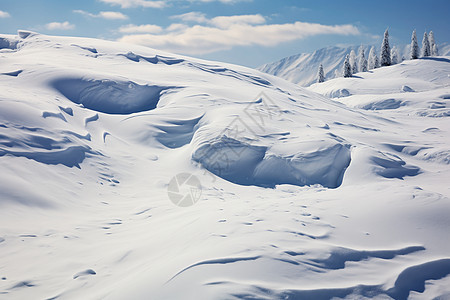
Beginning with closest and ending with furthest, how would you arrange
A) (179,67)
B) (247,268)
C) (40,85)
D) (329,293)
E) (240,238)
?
(329,293)
(247,268)
(240,238)
(40,85)
(179,67)

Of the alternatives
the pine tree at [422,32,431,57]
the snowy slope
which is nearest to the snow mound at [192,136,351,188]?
the snowy slope

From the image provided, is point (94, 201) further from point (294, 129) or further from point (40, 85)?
point (40, 85)

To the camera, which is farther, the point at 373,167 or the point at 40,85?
the point at 40,85

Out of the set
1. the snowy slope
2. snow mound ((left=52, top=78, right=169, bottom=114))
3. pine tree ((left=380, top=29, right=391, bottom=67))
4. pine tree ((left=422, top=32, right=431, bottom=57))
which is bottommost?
the snowy slope

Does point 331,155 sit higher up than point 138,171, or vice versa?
point 331,155

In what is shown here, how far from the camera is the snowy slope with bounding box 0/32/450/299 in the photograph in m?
3.33

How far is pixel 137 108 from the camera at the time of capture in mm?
10719

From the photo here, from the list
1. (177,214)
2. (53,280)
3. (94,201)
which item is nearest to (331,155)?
(177,214)

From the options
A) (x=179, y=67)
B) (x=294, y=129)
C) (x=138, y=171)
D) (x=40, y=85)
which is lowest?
(x=138, y=171)

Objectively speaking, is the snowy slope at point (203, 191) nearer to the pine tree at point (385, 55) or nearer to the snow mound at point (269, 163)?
the snow mound at point (269, 163)

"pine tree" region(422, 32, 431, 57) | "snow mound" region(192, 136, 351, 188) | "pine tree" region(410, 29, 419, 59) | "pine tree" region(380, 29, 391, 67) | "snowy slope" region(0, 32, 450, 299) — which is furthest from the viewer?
"pine tree" region(422, 32, 431, 57)

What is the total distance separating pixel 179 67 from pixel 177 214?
10965 millimetres

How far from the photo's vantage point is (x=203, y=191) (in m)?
6.77

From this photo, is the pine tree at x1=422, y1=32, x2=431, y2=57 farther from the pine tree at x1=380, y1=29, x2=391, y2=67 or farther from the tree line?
the pine tree at x1=380, y1=29, x2=391, y2=67
